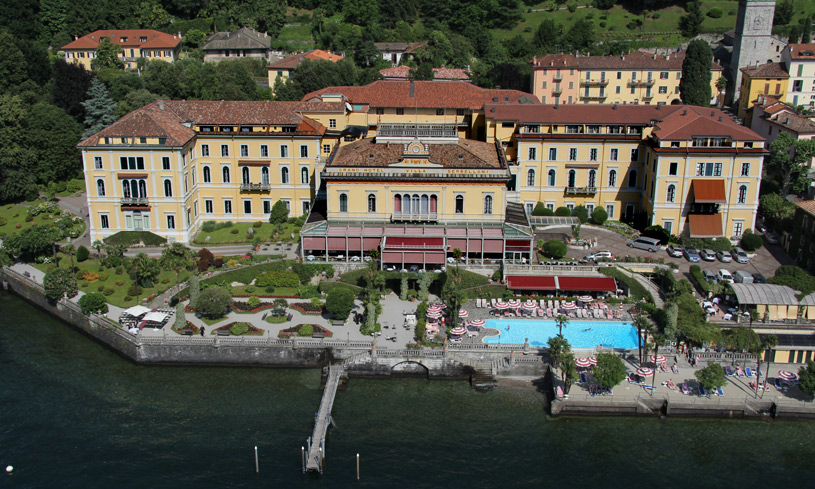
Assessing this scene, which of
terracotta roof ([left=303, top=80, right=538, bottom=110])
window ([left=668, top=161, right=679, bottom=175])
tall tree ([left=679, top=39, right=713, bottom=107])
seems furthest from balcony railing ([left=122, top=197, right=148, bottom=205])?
tall tree ([left=679, top=39, right=713, bottom=107])

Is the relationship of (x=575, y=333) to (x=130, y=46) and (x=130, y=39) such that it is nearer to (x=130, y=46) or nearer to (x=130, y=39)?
(x=130, y=46)

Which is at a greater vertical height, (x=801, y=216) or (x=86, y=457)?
(x=801, y=216)

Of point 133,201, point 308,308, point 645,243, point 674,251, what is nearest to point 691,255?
point 674,251

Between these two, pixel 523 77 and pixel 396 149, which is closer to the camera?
pixel 396 149

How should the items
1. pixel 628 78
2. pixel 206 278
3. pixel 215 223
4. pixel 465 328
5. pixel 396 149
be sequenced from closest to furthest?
pixel 465 328, pixel 206 278, pixel 396 149, pixel 215 223, pixel 628 78

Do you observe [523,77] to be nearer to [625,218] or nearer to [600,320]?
[625,218]

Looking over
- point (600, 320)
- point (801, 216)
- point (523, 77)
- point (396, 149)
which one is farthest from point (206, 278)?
point (523, 77)
